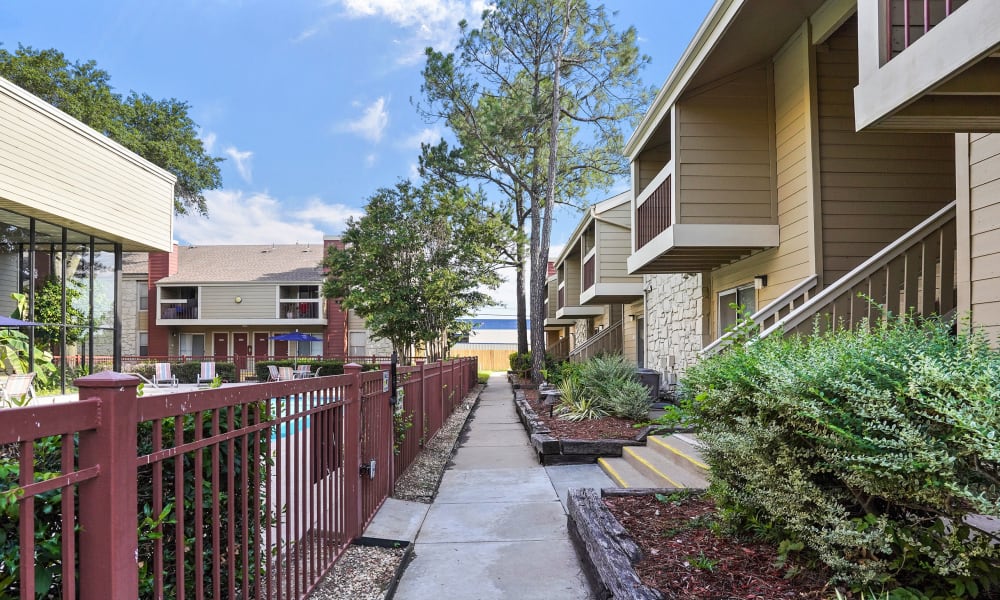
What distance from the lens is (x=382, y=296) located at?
17.2 m

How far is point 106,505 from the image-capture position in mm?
1506

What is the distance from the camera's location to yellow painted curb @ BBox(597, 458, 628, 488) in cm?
615

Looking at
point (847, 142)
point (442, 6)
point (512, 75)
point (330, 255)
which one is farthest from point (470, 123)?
point (847, 142)

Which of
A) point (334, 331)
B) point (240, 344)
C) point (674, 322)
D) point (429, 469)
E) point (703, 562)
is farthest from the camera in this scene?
point (240, 344)

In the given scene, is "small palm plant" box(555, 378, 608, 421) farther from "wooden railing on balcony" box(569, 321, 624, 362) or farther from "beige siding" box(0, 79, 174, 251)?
"beige siding" box(0, 79, 174, 251)

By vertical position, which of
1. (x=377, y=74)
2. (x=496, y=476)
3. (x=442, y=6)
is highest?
(x=377, y=74)

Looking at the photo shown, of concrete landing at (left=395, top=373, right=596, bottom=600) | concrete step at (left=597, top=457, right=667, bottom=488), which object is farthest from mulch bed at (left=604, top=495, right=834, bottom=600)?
concrete step at (left=597, top=457, right=667, bottom=488)

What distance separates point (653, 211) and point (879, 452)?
748 centimetres

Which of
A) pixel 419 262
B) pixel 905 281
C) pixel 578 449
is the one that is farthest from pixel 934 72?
A: pixel 419 262

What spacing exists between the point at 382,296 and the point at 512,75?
8759mm

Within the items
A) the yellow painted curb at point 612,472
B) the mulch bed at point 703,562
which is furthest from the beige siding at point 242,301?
the mulch bed at point 703,562

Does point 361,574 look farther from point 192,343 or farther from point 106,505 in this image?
point 192,343

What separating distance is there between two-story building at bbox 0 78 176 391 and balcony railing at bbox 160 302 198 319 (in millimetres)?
15823

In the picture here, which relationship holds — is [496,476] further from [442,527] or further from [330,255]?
[330,255]
